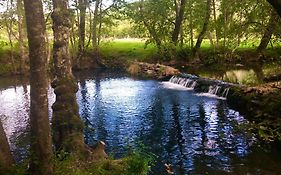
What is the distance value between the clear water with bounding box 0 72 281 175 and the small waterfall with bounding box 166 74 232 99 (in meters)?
1.11

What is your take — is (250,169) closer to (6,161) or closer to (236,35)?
(236,35)

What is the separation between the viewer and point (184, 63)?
147 ft

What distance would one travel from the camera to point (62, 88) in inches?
495

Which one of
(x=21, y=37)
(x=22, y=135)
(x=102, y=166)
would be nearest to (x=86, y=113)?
(x=22, y=135)

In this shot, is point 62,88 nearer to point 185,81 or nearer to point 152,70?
point 185,81

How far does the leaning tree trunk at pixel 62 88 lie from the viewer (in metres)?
12.5

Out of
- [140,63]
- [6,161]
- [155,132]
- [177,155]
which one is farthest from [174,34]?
[6,161]

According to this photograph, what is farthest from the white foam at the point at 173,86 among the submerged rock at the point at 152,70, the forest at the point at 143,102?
the submerged rock at the point at 152,70

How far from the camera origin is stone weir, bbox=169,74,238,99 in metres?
25.8

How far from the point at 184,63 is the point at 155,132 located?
92.1ft

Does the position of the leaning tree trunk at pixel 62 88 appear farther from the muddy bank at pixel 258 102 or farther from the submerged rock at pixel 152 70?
the submerged rock at pixel 152 70

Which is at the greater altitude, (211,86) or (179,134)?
(211,86)

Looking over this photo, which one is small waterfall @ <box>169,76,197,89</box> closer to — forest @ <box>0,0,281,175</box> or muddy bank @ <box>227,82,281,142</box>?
forest @ <box>0,0,281,175</box>

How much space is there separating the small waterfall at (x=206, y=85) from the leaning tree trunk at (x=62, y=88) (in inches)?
594
